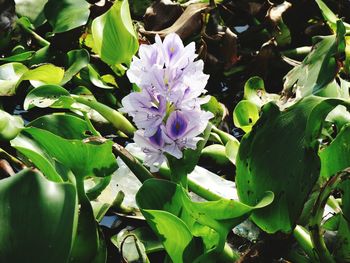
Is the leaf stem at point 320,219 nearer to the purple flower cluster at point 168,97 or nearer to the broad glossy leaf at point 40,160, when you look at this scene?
the purple flower cluster at point 168,97

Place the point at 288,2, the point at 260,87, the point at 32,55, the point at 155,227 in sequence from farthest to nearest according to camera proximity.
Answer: the point at 288,2, the point at 32,55, the point at 260,87, the point at 155,227

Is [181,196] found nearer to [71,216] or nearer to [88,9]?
[71,216]

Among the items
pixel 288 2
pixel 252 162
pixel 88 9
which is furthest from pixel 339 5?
pixel 252 162

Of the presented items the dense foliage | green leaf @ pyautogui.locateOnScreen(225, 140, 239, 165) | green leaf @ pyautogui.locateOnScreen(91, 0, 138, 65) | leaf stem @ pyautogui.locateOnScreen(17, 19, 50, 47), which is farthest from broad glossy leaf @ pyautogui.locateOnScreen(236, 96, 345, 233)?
leaf stem @ pyautogui.locateOnScreen(17, 19, 50, 47)

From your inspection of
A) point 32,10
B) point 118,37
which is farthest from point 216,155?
point 32,10

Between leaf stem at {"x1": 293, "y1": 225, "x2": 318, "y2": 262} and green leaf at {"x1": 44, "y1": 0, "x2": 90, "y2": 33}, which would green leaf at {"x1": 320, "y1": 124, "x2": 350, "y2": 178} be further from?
green leaf at {"x1": 44, "y1": 0, "x2": 90, "y2": 33}
